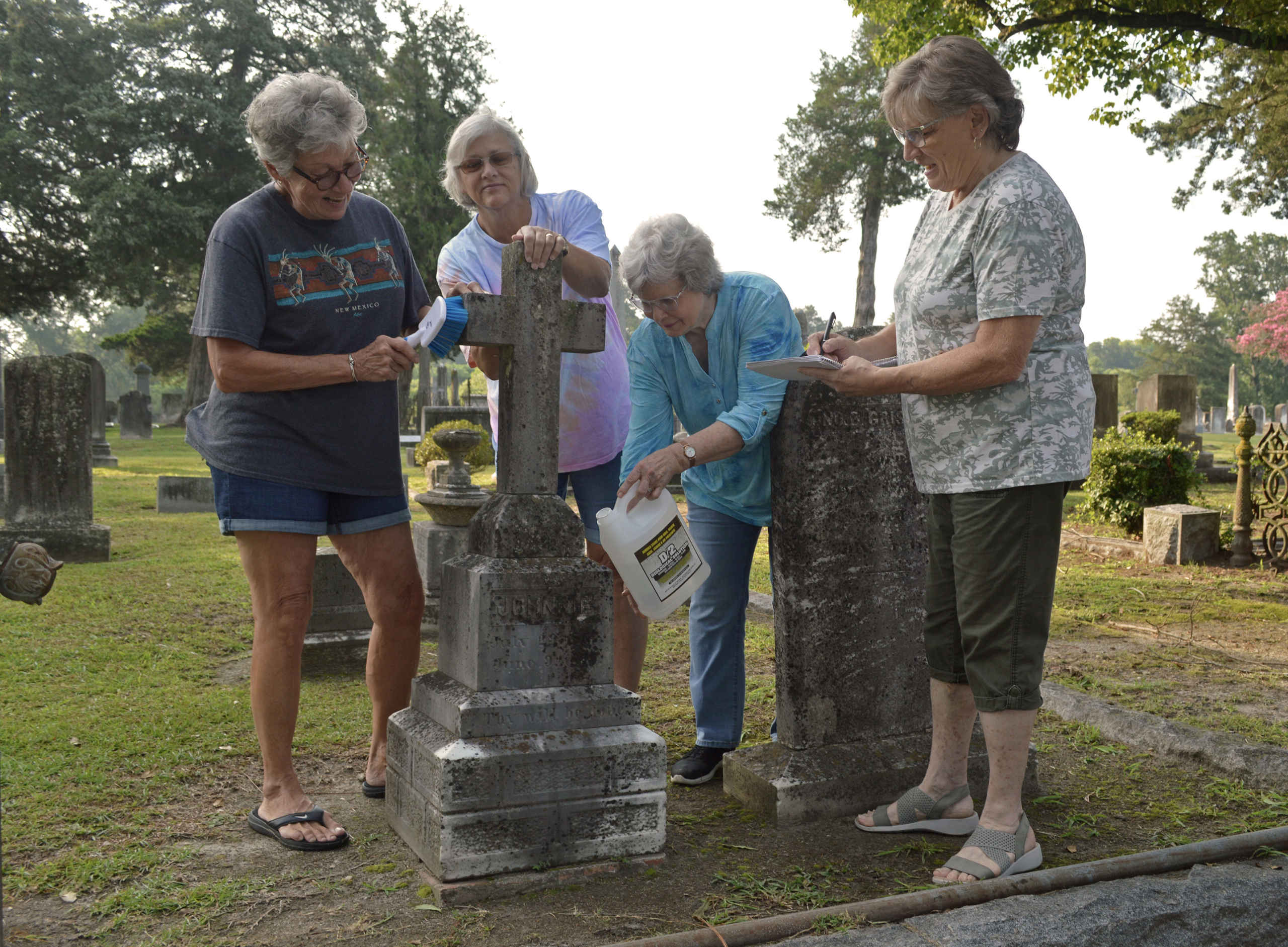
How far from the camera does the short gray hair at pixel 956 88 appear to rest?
232cm

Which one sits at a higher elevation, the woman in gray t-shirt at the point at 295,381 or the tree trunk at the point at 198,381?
the tree trunk at the point at 198,381

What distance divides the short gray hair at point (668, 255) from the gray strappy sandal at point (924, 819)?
157 centimetres

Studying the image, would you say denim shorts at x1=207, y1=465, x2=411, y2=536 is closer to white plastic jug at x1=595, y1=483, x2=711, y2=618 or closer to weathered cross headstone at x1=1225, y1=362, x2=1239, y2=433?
white plastic jug at x1=595, y1=483, x2=711, y2=618

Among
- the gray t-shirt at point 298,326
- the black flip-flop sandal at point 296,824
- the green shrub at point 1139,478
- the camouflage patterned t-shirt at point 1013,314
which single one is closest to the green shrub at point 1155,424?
the green shrub at point 1139,478

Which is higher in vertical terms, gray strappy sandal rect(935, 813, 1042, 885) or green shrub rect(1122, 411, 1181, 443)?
green shrub rect(1122, 411, 1181, 443)

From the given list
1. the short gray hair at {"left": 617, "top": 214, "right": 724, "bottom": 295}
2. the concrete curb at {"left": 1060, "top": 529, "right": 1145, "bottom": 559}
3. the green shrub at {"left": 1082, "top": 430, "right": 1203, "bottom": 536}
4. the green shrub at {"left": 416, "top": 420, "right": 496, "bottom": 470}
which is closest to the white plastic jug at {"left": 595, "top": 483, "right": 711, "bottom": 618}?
the short gray hair at {"left": 617, "top": 214, "right": 724, "bottom": 295}

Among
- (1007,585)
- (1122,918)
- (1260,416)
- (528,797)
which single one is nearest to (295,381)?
(528,797)

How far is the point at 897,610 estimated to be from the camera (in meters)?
3.05

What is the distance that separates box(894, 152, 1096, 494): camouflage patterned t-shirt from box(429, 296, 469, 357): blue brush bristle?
3.72 feet

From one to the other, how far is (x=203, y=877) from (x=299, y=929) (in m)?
0.42

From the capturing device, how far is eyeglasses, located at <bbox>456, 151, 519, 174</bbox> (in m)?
3.02

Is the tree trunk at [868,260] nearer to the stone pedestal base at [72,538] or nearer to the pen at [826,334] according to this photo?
the stone pedestal base at [72,538]

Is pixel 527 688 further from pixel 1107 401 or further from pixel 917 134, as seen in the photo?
pixel 1107 401

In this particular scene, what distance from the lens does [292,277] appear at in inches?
104
